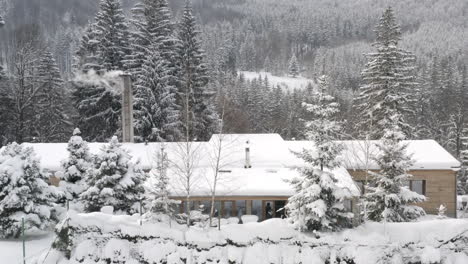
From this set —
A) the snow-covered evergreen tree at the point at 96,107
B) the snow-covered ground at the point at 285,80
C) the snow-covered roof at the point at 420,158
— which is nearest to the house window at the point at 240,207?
the snow-covered roof at the point at 420,158

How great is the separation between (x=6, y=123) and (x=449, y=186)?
3400 cm

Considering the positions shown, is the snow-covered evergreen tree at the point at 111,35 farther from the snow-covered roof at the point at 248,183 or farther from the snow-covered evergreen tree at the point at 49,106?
the snow-covered roof at the point at 248,183

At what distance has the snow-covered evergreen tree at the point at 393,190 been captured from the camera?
1439 cm

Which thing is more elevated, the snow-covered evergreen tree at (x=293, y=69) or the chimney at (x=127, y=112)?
the snow-covered evergreen tree at (x=293, y=69)

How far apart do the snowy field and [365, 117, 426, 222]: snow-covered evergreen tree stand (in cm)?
245

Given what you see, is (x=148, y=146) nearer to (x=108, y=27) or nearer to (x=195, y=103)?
(x=195, y=103)

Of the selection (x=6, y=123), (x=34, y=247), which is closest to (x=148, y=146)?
(x=34, y=247)

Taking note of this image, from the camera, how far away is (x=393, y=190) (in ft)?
48.2

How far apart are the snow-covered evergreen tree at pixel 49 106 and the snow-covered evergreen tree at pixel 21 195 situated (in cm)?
2276

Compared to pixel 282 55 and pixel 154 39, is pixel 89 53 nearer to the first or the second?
pixel 154 39

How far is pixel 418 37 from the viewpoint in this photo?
577 ft

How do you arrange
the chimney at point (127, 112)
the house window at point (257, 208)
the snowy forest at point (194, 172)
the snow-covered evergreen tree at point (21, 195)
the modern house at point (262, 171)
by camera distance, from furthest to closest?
the chimney at point (127, 112) < the house window at point (257, 208) < the modern house at point (262, 171) < the snow-covered evergreen tree at point (21, 195) < the snowy forest at point (194, 172)

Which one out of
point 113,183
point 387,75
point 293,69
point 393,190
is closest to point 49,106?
point 113,183

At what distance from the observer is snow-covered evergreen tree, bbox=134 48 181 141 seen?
32062 mm
